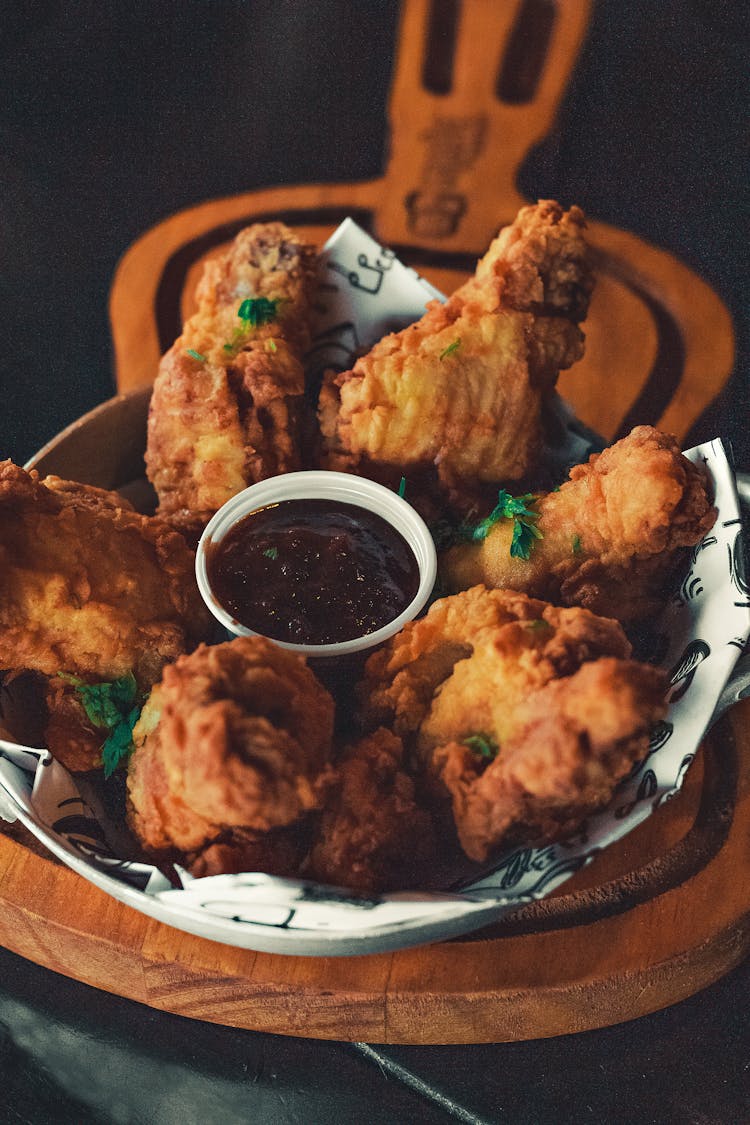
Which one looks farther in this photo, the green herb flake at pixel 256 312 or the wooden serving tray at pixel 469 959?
the green herb flake at pixel 256 312

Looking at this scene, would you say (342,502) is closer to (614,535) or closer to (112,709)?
(614,535)

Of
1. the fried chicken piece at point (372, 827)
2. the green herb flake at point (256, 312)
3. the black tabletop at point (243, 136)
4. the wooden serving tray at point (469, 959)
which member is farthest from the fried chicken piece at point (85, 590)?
the black tabletop at point (243, 136)

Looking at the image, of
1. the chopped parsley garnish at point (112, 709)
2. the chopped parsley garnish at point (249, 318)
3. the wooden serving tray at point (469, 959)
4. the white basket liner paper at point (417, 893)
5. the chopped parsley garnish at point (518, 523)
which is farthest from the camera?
the chopped parsley garnish at point (249, 318)

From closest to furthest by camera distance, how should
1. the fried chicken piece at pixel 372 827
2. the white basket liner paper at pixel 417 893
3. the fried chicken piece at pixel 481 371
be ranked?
the white basket liner paper at pixel 417 893 < the fried chicken piece at pixel 372 827 < the fried chicken piece at pixel 481 371

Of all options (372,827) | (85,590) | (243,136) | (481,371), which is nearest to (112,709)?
(85,590)

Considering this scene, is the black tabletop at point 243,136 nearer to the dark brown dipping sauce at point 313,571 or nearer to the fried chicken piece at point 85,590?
the fried chicken piece at point 85,590
